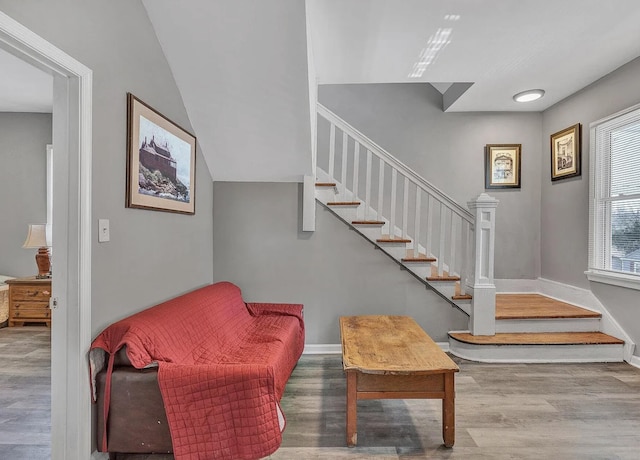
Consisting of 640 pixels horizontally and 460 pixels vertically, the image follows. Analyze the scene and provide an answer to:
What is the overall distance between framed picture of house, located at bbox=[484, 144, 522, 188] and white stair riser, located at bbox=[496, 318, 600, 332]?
6.05 ft

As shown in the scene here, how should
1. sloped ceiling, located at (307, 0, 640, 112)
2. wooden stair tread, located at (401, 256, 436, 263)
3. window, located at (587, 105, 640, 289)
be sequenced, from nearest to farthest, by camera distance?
1. sloped ceiling, located at (307, 0, 640, 112)
2. window, located at (587, 105, 640, 289)
3. wooden stair tread, located at (401, 256, 436, 263)

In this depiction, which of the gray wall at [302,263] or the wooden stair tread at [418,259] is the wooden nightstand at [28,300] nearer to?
the gray wall at [302,263]

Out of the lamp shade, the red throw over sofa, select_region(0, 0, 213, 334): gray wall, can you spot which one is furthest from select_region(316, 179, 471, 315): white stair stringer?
the lamp shade

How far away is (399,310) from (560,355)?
4.85ft

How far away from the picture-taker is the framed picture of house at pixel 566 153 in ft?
13.1

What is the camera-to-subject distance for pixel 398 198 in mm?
4770

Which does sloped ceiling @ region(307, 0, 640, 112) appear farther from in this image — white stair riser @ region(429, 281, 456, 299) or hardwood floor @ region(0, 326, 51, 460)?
hardwood floor @ region(0, 326, 51, 460)

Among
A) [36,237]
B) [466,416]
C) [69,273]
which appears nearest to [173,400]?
[69,273]

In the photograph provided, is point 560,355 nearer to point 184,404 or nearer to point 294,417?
point 294,417

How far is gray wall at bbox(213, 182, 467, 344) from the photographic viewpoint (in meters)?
3.66

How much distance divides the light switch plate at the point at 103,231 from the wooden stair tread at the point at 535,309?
3383 mm

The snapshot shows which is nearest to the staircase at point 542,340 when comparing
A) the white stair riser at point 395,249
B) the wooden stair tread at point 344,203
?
the white stair riser at point 395,249

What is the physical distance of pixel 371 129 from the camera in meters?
4.82

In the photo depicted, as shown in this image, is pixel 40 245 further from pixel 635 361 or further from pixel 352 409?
pixel 635 361
